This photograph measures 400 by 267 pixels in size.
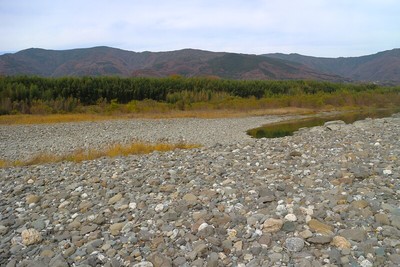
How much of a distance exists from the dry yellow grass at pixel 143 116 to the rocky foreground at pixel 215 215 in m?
27.9

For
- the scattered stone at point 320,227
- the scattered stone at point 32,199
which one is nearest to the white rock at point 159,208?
the scattered stone at point 320,227

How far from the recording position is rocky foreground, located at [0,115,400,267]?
13.6ft

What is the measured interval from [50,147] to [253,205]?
61.0 ft

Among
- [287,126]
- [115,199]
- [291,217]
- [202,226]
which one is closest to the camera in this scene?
[291,217]

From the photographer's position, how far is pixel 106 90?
49906 mm

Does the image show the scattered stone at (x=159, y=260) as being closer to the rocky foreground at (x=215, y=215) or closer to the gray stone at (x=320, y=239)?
the rocky foreground at (x=215, y=215)

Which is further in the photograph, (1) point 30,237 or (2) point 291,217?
(1) point 30,237

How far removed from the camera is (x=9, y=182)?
358 inches

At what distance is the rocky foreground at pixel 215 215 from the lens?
13.6 feet

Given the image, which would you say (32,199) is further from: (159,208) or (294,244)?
(294,244)

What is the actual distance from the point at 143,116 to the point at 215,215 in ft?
125

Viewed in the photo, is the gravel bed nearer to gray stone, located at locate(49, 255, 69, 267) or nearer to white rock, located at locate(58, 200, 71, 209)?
white rock, located at locate(58, 200, 71, 209)

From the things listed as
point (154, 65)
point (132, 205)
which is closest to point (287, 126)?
point (132, 205)

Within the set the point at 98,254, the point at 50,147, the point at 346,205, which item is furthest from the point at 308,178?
the point at 50,147
